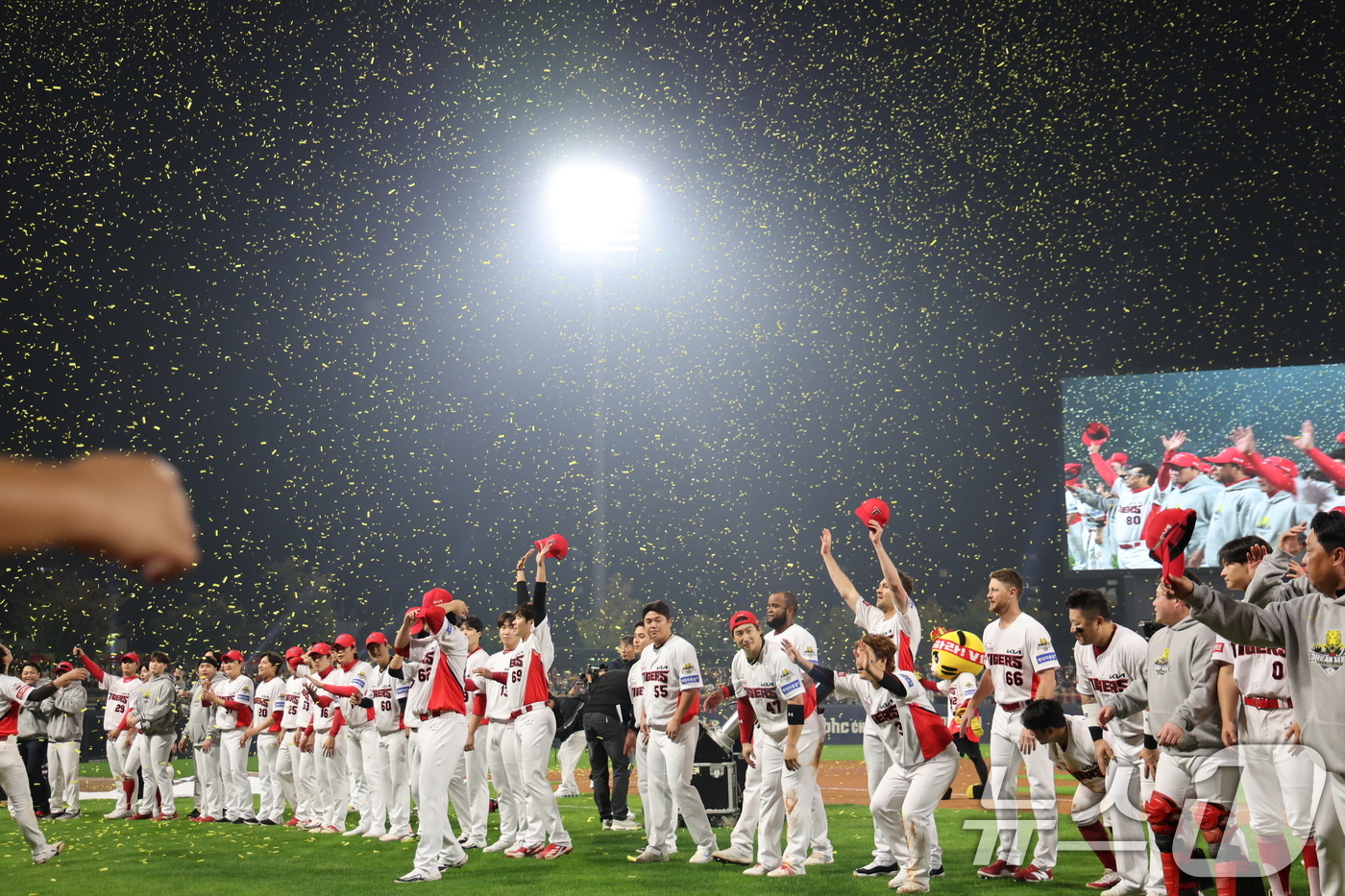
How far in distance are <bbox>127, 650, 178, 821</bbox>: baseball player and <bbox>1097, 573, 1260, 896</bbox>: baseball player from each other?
13.1m

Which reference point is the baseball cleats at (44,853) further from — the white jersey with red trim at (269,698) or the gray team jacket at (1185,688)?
the gray team jacket at (1185,688)

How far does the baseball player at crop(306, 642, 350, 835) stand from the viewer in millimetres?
13367

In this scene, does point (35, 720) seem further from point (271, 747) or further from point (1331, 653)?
point (1331, 653)

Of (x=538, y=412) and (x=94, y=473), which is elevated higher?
(x=538, y=412)

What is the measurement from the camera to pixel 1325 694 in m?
4.45

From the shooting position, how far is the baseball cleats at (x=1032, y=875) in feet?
27.9

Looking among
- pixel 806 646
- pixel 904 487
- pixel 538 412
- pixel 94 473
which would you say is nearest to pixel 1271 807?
pixel 806 646

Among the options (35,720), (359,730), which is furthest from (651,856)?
(35,720)

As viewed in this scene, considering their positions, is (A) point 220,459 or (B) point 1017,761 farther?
(A) point 220,459

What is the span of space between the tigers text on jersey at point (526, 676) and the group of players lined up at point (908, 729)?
0.08ft

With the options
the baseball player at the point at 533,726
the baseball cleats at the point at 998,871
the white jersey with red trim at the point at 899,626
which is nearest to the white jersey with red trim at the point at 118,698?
the baseball player at the point at 533,726

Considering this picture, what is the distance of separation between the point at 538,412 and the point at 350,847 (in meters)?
48.2

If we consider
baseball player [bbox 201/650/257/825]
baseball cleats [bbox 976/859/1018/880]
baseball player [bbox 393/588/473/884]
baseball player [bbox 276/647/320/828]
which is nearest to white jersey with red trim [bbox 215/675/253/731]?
baseball player [bbox 201/650/257/825]

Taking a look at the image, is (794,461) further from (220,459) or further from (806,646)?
(806,646)
